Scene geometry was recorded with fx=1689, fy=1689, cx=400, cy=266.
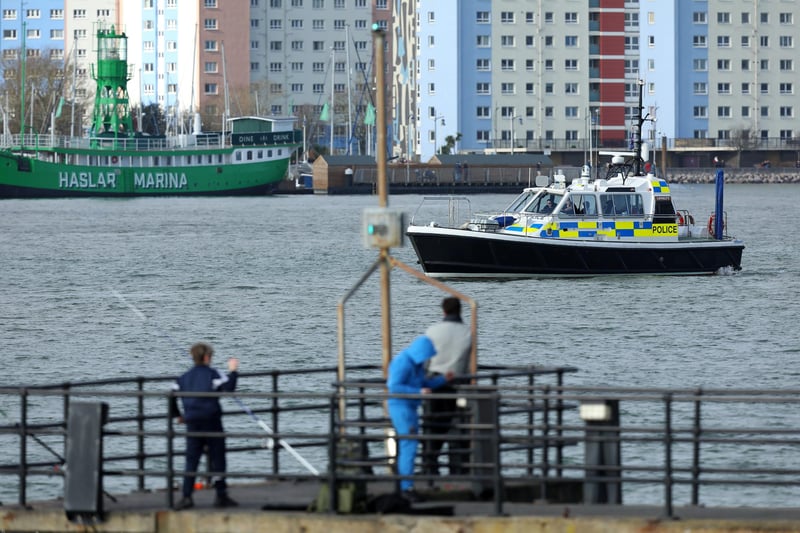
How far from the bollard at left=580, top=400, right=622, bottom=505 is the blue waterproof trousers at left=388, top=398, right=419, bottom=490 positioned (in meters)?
1.38

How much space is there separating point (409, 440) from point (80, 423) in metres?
2.68

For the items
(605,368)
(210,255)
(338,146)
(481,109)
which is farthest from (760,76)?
(605,368)

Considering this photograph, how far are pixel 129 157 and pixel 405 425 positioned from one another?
132718 millimetres

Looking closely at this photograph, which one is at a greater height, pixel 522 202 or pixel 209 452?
pixel 522 202

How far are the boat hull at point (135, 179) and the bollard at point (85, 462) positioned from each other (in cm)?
12904

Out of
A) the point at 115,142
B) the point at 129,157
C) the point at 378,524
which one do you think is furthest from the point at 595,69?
the point at 378,524

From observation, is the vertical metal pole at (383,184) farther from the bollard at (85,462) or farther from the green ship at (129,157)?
the green ship at (129,157)

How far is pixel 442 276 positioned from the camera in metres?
50.2

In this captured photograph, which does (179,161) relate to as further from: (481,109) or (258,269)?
(258,269)

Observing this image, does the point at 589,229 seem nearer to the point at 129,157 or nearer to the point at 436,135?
the point at 129,157

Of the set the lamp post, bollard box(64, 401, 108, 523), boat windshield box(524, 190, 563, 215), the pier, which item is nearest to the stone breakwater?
the lamp post

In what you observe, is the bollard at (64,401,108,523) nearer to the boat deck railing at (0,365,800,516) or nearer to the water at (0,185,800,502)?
the boat deck railing at (0,365,800,516)

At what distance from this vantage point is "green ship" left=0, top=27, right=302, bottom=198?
141500 mm

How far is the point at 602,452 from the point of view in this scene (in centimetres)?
1395
